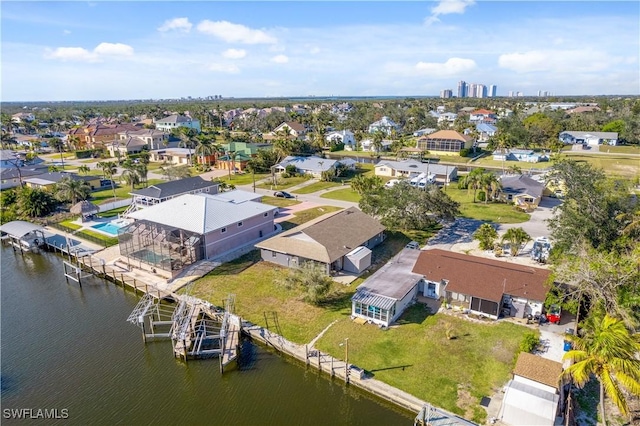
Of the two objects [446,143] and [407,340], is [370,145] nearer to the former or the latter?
[446,143]

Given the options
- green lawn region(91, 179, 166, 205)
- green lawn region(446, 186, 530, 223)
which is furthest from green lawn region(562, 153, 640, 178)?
green lawn region(91, 179, 166, 205)

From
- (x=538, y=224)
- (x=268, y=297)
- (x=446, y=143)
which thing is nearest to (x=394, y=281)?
(x=268, y=297)

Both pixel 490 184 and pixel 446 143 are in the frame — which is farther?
pixel 446 143

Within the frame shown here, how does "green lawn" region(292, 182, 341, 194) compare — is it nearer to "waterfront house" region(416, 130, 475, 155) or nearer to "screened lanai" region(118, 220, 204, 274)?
"screened lanai" region(118, 220, 204, 274)

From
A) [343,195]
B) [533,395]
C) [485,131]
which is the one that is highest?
[485,131]

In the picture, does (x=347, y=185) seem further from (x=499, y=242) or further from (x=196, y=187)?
(x=499, y=242)

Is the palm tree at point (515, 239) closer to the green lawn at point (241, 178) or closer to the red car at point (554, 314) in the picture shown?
the red car at point (554, 314)

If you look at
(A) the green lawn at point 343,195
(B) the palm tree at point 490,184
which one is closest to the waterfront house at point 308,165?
(A) the green lawn at point 343,195

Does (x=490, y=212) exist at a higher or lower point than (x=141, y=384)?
higher

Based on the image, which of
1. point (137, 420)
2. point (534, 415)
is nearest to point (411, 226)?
point (534, 415)
